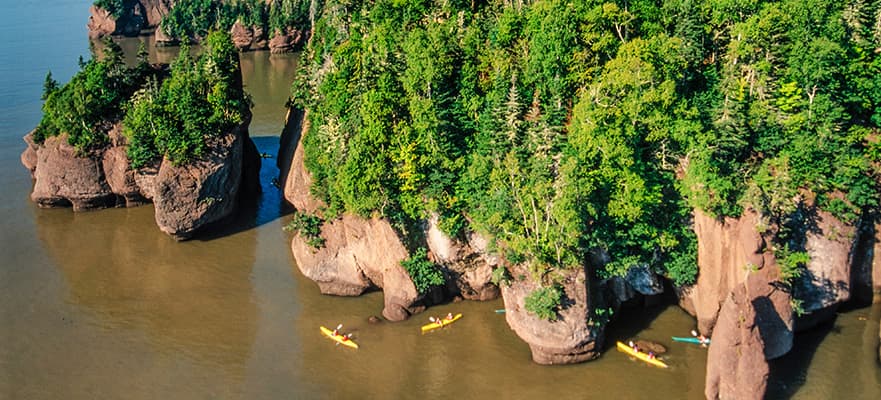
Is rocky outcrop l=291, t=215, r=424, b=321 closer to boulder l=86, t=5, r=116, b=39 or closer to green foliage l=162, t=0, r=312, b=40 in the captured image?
green foliage l=162, t=0, r=312, b=40

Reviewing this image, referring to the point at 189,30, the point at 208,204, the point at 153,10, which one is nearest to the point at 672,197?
the point at 208,204

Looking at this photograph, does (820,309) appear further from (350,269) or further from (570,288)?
(350,269)

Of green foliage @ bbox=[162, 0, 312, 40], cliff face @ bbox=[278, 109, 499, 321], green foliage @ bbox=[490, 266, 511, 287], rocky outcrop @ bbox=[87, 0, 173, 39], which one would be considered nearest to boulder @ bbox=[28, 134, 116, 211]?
cliff face @ bbox=[278, 109, 499, 321]

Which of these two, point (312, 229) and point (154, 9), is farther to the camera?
point (154, 9)

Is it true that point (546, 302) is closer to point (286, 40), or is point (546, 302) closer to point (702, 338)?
point (702, 338)

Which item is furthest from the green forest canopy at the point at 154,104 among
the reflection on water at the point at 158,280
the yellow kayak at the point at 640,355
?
the yellow kayak at the point at 640,355

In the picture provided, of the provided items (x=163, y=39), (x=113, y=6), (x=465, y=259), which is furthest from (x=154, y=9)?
(x=465, y=259)
